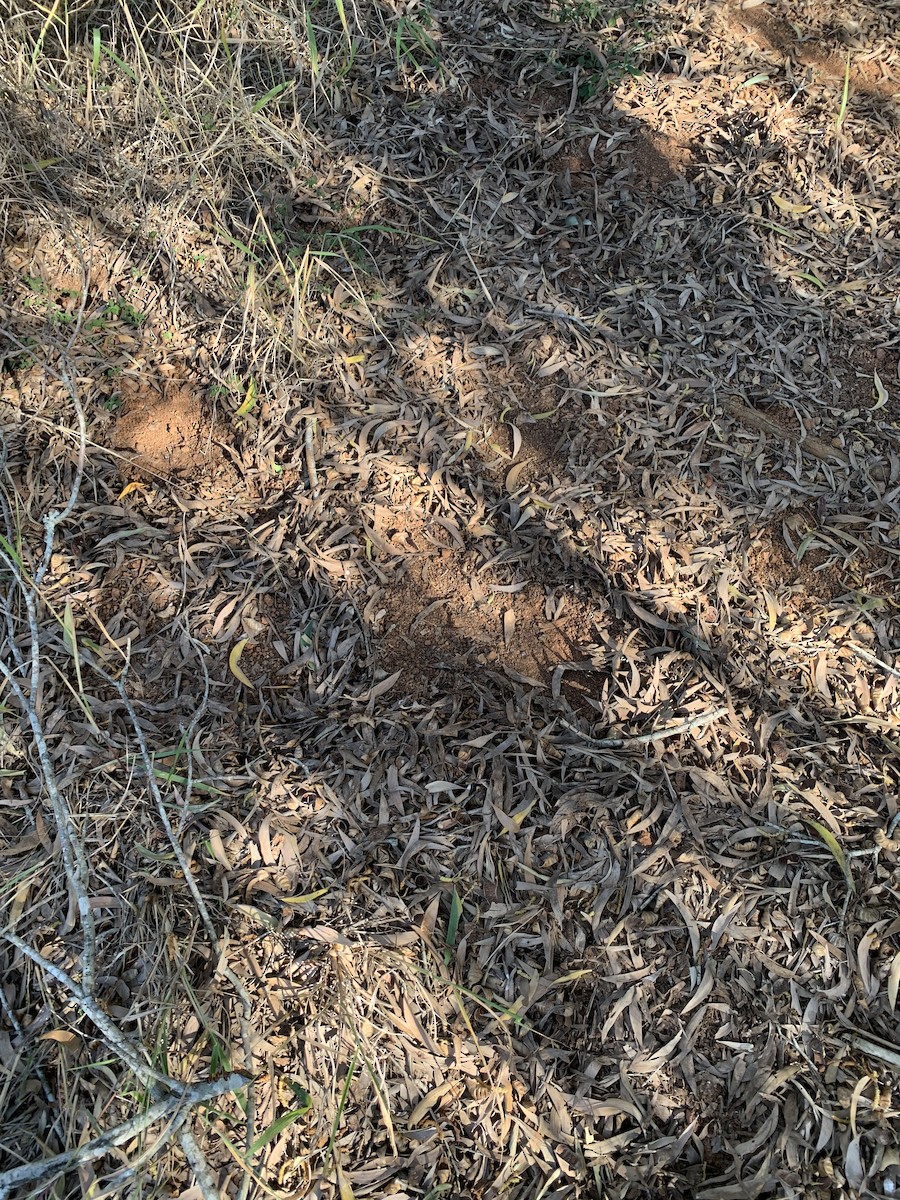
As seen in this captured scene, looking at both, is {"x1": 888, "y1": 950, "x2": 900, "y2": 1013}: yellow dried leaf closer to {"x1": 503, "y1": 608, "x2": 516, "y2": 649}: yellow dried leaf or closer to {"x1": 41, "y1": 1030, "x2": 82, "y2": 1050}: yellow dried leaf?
{"x1": 503, "y1": 608, "x2": 516, "y2": 649}: yellow dried leaf

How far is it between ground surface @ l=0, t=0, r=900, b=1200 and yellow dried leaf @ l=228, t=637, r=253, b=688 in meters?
0.02

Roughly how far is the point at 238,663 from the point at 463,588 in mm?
606

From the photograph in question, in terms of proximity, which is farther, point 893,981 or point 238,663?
point 238,663

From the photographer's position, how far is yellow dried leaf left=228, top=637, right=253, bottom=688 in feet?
6.75

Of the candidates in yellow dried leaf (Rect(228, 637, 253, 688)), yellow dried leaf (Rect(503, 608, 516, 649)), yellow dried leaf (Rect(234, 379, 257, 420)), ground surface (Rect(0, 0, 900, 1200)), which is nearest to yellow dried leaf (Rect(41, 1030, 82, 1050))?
ground surface (Rect(0, 0, 900, 1200))

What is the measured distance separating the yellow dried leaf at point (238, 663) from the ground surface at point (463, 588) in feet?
0.08

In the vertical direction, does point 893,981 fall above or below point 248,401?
below

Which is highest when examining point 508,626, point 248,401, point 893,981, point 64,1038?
point 248,401

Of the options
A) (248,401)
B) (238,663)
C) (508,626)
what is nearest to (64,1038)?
(238,663)

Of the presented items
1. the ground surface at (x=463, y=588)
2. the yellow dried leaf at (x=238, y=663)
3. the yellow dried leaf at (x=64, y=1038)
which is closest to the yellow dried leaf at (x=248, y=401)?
the ground surface at (x=463, y=588)

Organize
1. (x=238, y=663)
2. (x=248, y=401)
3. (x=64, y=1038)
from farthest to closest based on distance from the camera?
(x=248, y=401)
(x=238, y=663)
(x=64, y=1038)

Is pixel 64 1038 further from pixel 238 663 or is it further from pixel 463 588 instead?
pixel 463 588

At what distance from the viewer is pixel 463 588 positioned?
2.18 meters

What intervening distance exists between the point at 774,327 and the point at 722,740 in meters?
1.33
